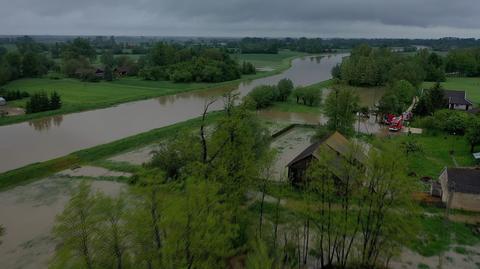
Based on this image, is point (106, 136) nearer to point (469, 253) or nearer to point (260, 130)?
point (260, 130)

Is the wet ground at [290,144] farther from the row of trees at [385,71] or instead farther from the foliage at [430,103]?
the row of trees at [385,71]

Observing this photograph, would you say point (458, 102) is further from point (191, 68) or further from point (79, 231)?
point (79, 231)

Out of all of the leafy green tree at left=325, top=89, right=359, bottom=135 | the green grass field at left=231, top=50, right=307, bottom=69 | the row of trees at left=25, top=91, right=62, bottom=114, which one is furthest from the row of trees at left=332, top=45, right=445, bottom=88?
the row of trees at left=25, top=91, right=62, bottom=114

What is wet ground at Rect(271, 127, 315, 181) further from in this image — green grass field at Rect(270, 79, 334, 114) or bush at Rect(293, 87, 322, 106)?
bush at Rect(293, 87, 322, 106)

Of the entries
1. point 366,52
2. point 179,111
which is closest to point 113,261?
point 179,111

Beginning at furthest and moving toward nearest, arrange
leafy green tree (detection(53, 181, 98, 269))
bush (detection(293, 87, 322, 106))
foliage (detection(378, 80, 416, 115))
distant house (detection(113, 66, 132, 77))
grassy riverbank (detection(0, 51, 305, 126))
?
distant house (detection(113, 66, 132, 77)) → bush (detection(293, 87, 322, 106)) → grassy riverbank (detection(0, 51, 305, 126)) → foliage (detection(378, 80, 416, 115)) → leafy green tree (detection(53, 181, 98, 269))

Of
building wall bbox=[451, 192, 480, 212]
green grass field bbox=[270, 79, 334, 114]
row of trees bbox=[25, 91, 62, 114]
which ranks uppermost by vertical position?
row of trees bbox=[25, 91, 62, 114]

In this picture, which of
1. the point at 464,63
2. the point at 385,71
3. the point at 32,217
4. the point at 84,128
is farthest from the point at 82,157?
the point at 464,63
